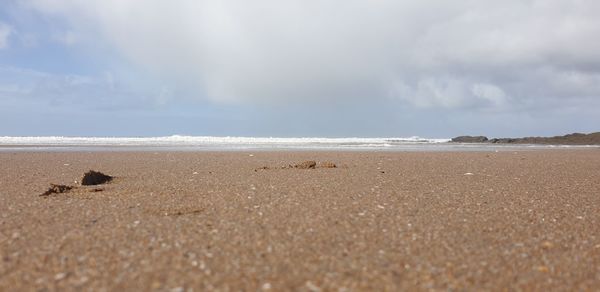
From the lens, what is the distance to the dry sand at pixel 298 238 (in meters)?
4.24

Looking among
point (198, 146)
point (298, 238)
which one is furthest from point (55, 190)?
point (198, 146)

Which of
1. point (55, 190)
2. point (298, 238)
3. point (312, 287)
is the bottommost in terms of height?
point (312, 287)

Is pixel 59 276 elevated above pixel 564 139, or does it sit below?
below

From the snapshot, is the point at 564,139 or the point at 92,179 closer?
the point at 92,179

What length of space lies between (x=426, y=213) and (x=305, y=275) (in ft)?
11.5

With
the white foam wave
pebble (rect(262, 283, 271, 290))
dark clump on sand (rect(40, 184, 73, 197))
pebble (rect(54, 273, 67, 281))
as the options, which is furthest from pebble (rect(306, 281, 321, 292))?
the white foam wave

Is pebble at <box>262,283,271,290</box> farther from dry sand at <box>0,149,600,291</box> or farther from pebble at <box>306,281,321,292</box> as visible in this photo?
pebble at <box>306,281,321,292</box>

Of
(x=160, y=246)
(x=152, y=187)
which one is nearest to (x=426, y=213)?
(x=160, y=246)

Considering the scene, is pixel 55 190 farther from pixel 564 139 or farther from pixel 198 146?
pixel 564 139

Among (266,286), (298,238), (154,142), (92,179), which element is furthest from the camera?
(154,142)

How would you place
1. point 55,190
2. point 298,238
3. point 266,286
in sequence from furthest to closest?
point 55,190
point 298,238
point 266,286

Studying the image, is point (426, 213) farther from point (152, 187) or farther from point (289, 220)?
point (152, 187)

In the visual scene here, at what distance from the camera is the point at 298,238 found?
18.3 feet

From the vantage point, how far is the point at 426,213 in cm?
724
